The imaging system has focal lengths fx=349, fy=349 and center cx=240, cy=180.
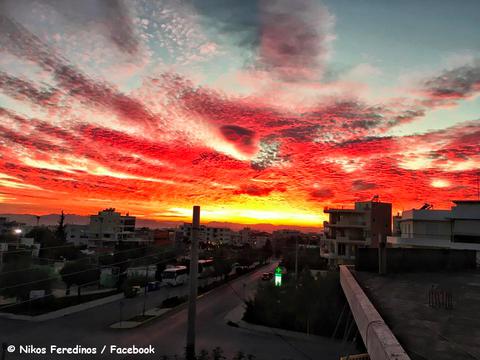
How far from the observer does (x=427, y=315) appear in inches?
288

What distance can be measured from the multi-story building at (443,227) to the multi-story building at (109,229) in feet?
250

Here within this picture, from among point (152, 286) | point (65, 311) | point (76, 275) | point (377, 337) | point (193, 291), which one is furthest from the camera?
point (152, 286)

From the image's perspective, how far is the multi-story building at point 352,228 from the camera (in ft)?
167

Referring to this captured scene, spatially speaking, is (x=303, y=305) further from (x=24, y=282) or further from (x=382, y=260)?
(x=24, y=282)

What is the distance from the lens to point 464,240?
4100 centimetres

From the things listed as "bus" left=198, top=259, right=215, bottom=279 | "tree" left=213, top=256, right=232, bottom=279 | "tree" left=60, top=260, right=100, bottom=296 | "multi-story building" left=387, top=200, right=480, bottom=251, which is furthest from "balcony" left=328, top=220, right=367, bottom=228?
"tree" left=60, top=260, right=100, bottom=296

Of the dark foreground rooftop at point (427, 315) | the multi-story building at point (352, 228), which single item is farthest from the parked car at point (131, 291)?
A: the dark foreground rooftop at point (427, 315)

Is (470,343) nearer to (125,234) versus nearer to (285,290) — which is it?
(285,290)

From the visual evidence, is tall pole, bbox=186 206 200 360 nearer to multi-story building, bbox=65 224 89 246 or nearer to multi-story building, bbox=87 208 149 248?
multi-story building, bbox=87 208 149 248

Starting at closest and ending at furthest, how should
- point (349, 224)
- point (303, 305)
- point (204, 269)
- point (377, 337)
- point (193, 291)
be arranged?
point (377, 337)
point (193, 291)
point (303, 305)
point (349, 224)
point (204, 269)

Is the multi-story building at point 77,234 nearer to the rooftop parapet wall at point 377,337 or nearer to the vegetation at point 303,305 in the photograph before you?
the vegetation at point 303,305

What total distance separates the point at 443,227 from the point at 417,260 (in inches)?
1297

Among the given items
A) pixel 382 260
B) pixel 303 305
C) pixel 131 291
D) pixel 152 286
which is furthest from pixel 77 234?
pixel 382 260

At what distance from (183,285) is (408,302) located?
4745cm
